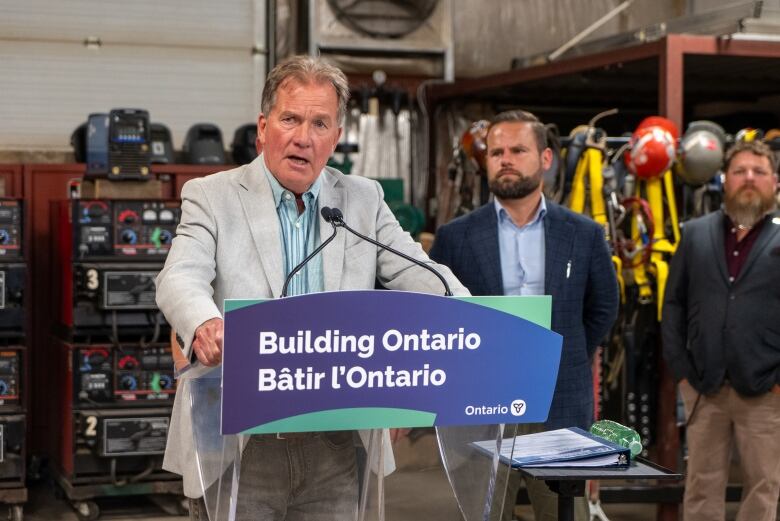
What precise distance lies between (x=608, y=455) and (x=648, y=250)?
356 centimetres

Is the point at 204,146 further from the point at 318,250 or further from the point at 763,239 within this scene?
the point at 318,250

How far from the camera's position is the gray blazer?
2.08 m

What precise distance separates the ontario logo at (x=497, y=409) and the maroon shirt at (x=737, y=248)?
3.06 meters

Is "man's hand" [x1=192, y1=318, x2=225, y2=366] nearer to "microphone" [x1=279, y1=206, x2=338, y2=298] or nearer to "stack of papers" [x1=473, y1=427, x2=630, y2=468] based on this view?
"microphone" [x1=279, y1=206, x2=338, y2=298]

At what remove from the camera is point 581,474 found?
84.9 inches

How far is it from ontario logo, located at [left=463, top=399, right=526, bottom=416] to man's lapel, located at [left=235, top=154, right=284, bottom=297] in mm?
437

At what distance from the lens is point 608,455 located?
7.36 ft

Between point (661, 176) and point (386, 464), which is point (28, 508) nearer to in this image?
point (661, 176)

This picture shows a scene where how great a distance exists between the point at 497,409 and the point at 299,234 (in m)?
0.55

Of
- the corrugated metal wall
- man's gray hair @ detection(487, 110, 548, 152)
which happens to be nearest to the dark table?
man's gray hair @ detection(487, 110, 548, 152)

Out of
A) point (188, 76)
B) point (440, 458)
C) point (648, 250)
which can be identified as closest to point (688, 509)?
point (648, 250)

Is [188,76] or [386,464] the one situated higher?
[188,76]

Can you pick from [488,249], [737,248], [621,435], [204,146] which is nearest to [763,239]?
[737,248]

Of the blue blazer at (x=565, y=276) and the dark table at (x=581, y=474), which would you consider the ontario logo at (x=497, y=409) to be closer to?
the dark table at (x=581, y=474)
